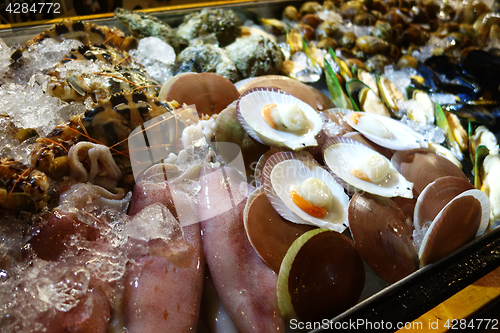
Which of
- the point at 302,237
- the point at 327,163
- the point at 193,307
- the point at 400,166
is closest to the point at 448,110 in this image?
the point at 400,166

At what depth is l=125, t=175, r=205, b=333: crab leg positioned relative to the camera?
77 centimetres

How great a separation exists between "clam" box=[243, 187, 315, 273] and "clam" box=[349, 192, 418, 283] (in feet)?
0.55

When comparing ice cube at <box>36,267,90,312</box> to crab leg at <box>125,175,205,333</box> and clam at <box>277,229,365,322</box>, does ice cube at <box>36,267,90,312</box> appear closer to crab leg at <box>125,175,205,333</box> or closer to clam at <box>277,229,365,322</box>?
crab leg at <box>125,175,205,333</box>

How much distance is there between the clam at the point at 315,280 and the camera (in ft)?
2.69

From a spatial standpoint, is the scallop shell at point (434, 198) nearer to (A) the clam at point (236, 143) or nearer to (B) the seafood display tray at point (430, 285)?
(B) the seafood display tray at point (430, 285)

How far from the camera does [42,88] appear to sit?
119cm

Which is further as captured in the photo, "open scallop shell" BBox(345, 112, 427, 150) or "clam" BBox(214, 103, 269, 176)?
"open scallop shell" BBox(345, 112, 427, 150)

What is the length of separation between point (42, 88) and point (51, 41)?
0.46 m

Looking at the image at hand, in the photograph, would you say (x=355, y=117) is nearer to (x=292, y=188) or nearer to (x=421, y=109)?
(x=292, y=188)

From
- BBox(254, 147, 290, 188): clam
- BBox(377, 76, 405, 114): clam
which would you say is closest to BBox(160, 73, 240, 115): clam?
BBox(254, 147, 290, 188): clam

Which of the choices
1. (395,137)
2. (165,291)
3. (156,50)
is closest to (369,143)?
(395,137)

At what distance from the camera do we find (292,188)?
39.4 inches

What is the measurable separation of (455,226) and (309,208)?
50cm

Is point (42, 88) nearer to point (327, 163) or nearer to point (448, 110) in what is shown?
point (327, 163)
